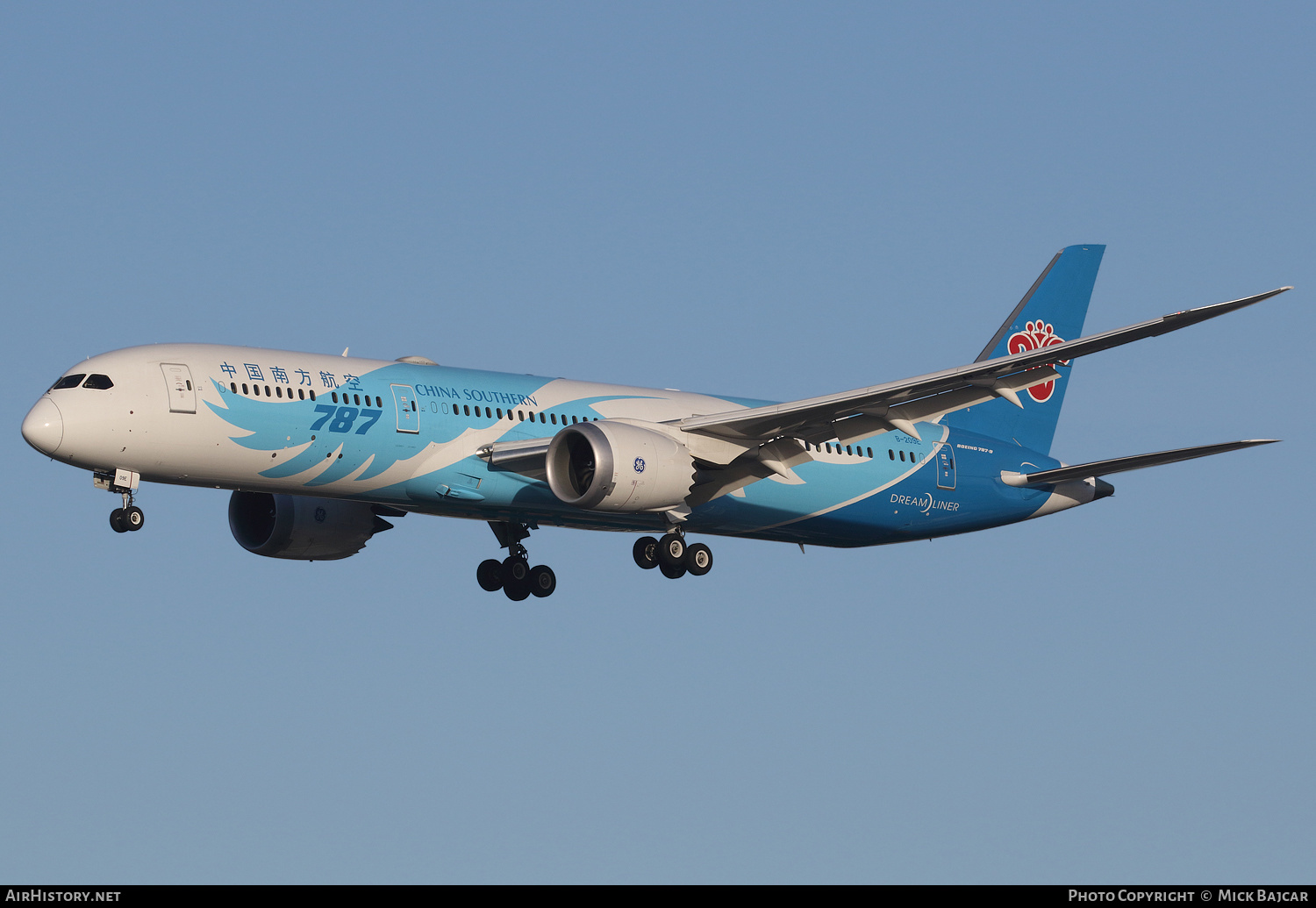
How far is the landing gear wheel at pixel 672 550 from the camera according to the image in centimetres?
4388

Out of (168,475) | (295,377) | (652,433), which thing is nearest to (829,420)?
(652,433)

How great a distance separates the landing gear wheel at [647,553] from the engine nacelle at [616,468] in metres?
2.48

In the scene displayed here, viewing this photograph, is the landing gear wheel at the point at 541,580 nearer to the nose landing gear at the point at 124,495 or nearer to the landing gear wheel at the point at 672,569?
the landing gear wheel at the point at 672,569

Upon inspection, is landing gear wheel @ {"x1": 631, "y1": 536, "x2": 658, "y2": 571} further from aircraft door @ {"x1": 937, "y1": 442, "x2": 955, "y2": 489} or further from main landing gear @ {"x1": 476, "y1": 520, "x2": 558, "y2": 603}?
aircraft door @ {"x1": 937, "y1": 442, "x2": 955, "y2": 489}

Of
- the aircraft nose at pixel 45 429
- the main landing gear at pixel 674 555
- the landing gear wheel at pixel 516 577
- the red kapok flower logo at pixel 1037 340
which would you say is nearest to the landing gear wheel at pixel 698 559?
the main landing gear at pixel 674 555

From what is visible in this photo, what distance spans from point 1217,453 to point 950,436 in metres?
9.50

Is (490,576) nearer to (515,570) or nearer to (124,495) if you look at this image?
(515,570)

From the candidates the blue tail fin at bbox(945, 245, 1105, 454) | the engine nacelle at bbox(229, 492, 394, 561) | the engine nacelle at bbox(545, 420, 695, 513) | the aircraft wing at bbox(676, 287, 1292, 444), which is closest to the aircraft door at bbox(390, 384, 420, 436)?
the engine nacelle at bbox(545, 420, 695, 513)

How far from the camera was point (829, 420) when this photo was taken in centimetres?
4206

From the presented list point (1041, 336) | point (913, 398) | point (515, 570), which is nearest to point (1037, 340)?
point (1041, 336)

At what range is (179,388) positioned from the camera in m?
38.2

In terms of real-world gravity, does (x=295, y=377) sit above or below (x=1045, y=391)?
below

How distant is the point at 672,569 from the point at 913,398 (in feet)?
25.1
